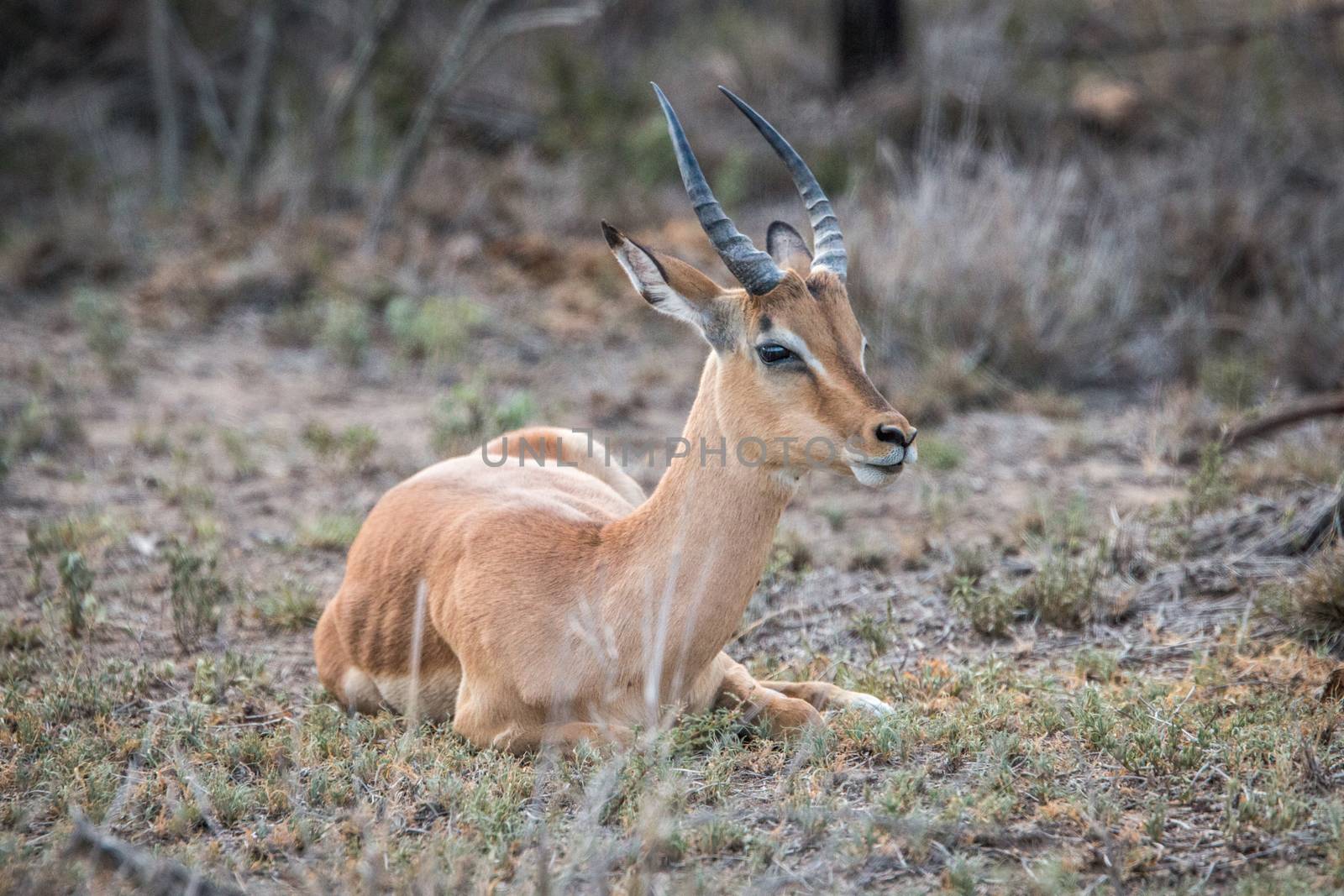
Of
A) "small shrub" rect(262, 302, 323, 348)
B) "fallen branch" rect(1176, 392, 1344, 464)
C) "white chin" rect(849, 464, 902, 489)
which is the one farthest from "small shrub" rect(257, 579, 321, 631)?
"small shrub" rect(262, 302, 323, 348)

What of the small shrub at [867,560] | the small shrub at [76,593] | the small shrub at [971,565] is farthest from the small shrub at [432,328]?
the small shrub at [971,565]

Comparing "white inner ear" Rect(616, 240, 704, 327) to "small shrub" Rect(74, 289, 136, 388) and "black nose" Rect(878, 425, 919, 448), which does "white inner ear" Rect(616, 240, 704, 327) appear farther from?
"small shrub" Rect(74, 289, 136, 388)

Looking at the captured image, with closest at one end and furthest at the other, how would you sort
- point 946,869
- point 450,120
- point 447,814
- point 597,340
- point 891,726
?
1. point 946,869
2. point 447,814
3. point 891,726
4. point 597,340
5. point 450,120

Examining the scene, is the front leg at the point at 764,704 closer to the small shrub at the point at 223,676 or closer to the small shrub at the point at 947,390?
the small shrub at the point at 223,676

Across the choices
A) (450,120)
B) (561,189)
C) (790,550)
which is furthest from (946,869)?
(450,120)

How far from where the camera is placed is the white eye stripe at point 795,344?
428cm

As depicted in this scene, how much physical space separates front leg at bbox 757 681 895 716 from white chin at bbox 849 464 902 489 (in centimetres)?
97

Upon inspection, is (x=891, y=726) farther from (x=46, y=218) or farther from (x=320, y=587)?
(x=46, y=218)

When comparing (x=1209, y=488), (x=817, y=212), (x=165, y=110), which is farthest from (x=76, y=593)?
(x=165, y=110)

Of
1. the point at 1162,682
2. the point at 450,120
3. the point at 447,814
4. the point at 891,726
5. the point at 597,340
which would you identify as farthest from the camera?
the point at 450,120

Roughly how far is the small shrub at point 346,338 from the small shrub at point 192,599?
12.7 feet

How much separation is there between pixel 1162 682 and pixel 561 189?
960 cm

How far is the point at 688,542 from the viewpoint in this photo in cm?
428

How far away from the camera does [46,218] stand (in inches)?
505
